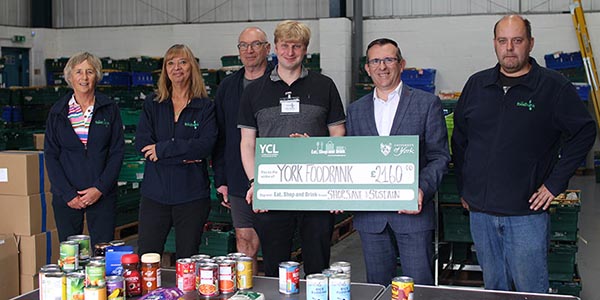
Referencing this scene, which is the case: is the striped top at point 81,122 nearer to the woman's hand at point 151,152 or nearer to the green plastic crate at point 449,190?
the woman's hand at point 151,152

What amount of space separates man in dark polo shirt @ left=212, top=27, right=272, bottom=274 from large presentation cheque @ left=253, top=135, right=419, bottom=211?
0.63 m

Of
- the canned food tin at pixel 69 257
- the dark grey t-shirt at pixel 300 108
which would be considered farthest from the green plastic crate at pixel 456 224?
the canned food tin at pixel 69 257

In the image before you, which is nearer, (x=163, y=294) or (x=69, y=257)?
(x=163, y=294)

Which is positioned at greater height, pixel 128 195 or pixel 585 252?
pixel 128 195

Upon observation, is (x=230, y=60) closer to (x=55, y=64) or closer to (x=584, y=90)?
(x=55, y=64)

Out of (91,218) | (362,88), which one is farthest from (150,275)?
(362,88)

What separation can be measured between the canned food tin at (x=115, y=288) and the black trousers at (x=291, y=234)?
3.35ft

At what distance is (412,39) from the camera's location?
12.2 meters

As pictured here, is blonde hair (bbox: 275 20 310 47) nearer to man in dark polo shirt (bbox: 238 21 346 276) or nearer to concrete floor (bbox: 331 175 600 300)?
man in dark polo shirt (bbox: 238 21 346 276)

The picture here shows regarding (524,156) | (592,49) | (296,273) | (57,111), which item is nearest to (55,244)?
(57,111)

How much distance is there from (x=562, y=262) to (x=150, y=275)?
3192 mm

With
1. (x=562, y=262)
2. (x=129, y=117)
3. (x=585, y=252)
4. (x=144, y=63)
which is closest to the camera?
(x=562, y=262)

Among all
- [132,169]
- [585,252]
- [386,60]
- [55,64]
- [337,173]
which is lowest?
[585,252]

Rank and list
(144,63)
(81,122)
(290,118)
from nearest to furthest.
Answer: (290,118), (81,122), (144,63)
